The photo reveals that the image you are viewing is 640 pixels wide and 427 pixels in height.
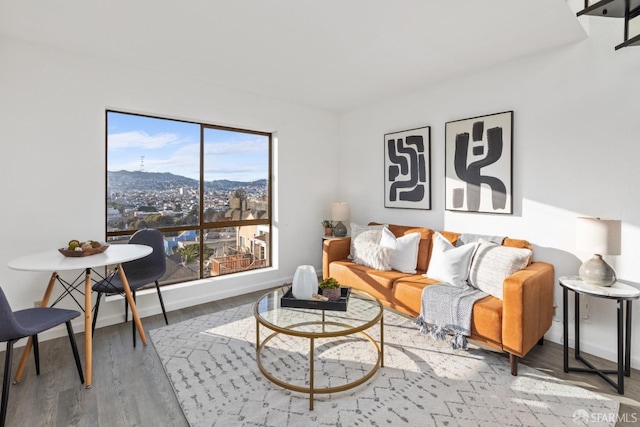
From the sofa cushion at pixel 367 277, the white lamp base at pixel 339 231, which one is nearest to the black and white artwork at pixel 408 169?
the white lamp base at pixel 339 231

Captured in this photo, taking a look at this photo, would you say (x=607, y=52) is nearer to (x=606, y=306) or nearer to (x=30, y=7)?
(x=606, y=306)

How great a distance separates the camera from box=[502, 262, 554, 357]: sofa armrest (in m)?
2.16

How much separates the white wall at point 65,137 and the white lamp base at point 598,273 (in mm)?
3581

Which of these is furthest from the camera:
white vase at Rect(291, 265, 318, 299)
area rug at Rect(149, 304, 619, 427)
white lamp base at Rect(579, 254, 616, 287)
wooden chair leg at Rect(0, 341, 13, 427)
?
white vase at Rect(291, 265, 318, 299)

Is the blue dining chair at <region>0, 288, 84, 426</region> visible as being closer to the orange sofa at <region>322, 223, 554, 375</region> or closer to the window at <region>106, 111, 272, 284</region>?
the window at <region>106, 111, 272, 284</region>

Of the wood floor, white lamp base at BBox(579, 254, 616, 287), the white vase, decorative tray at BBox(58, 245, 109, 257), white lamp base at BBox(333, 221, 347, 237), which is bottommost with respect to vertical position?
the wood floor

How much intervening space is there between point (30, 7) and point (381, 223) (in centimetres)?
399

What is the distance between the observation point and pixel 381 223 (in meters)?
4.33

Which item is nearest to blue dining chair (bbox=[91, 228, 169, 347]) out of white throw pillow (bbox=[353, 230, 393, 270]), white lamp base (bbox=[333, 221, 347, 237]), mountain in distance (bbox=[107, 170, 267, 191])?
mountain in distance (bbox=[107, 170, 267, 191])

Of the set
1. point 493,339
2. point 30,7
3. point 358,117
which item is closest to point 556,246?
point 493,339

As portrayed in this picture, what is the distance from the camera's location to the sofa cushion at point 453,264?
279cm

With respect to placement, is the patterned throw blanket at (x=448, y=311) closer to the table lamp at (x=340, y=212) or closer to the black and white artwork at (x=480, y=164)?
the black and white artwork at (x=480, y=164)

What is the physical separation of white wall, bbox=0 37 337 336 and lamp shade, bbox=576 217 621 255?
142 inches

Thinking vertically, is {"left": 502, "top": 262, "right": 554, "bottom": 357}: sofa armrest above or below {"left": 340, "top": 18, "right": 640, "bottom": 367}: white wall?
below
